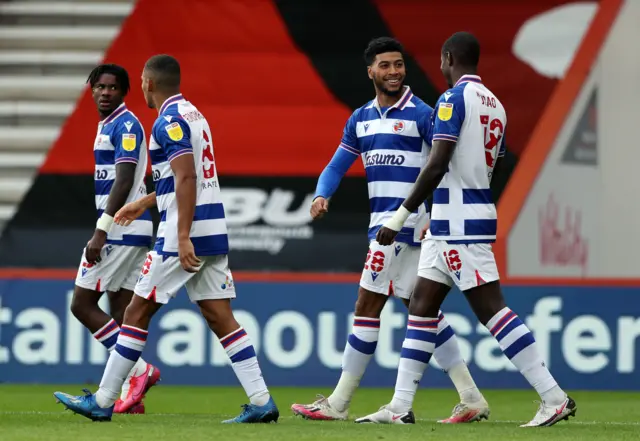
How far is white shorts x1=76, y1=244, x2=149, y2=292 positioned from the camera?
23.4ft

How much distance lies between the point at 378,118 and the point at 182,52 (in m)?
7.47

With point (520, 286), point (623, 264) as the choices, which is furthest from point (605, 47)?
point (520, 286)

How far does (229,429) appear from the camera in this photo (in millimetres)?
5621

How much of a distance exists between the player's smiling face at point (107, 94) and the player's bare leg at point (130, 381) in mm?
1003

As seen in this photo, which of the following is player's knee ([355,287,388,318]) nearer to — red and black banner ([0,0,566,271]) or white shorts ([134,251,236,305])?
white shorts ([134,251,236,305])

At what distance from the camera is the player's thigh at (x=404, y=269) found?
257 inches

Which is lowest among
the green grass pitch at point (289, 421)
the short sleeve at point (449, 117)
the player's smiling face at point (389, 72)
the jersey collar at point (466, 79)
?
the green grass pitch at point (289, 421)

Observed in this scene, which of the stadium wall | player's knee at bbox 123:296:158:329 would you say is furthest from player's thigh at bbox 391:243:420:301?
the stadium wall

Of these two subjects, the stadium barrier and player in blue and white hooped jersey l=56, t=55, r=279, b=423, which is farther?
Result: the stadium barrier

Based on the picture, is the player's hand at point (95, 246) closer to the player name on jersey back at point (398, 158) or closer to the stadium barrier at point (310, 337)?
the player name on jersey back at point (398, 158)

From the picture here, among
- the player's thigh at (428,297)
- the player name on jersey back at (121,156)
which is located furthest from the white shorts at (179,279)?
the player name on jersey back at (121,156)

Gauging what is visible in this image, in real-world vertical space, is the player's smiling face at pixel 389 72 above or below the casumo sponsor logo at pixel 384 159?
above

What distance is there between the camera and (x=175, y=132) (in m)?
5.82

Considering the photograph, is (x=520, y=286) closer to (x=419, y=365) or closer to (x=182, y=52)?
(x=419, y=365)
